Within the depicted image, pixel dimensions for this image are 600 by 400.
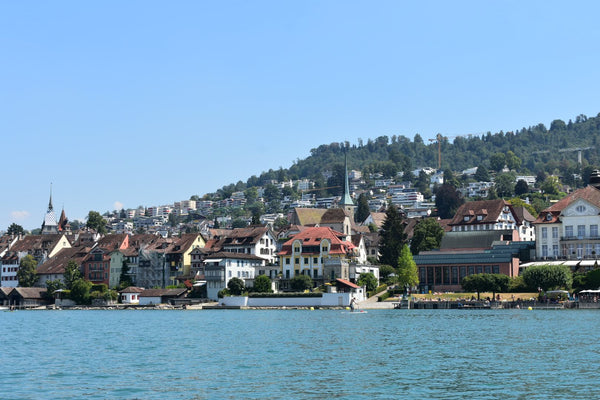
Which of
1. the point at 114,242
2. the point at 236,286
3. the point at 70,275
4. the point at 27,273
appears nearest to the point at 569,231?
the point at 236,286

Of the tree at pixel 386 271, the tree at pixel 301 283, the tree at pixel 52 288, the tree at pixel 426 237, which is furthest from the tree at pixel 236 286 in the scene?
the tree at pixel 52 288

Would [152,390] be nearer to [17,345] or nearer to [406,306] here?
[17,345]

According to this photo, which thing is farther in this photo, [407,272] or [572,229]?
[572,229]

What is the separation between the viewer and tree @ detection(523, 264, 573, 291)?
342 ft

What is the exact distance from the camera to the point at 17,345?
58969 mm

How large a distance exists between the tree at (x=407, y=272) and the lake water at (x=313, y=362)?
42.9 meters

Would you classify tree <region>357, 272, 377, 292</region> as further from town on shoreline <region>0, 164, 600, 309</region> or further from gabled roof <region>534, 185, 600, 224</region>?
gabled roof <region>534, 185, 600, 224</region>

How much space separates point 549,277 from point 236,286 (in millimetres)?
47414

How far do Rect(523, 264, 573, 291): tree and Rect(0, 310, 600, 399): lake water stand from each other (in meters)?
31.5

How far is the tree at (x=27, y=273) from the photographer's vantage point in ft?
526

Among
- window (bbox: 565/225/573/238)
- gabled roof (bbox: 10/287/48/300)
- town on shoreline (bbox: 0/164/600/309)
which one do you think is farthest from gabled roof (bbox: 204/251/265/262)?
window (bbox: 565/225/573/238)

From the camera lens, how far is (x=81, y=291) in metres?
144

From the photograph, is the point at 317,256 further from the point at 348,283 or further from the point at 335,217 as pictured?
the point at 335,217

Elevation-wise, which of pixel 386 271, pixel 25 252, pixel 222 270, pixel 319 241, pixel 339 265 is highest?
pixel 25 252
